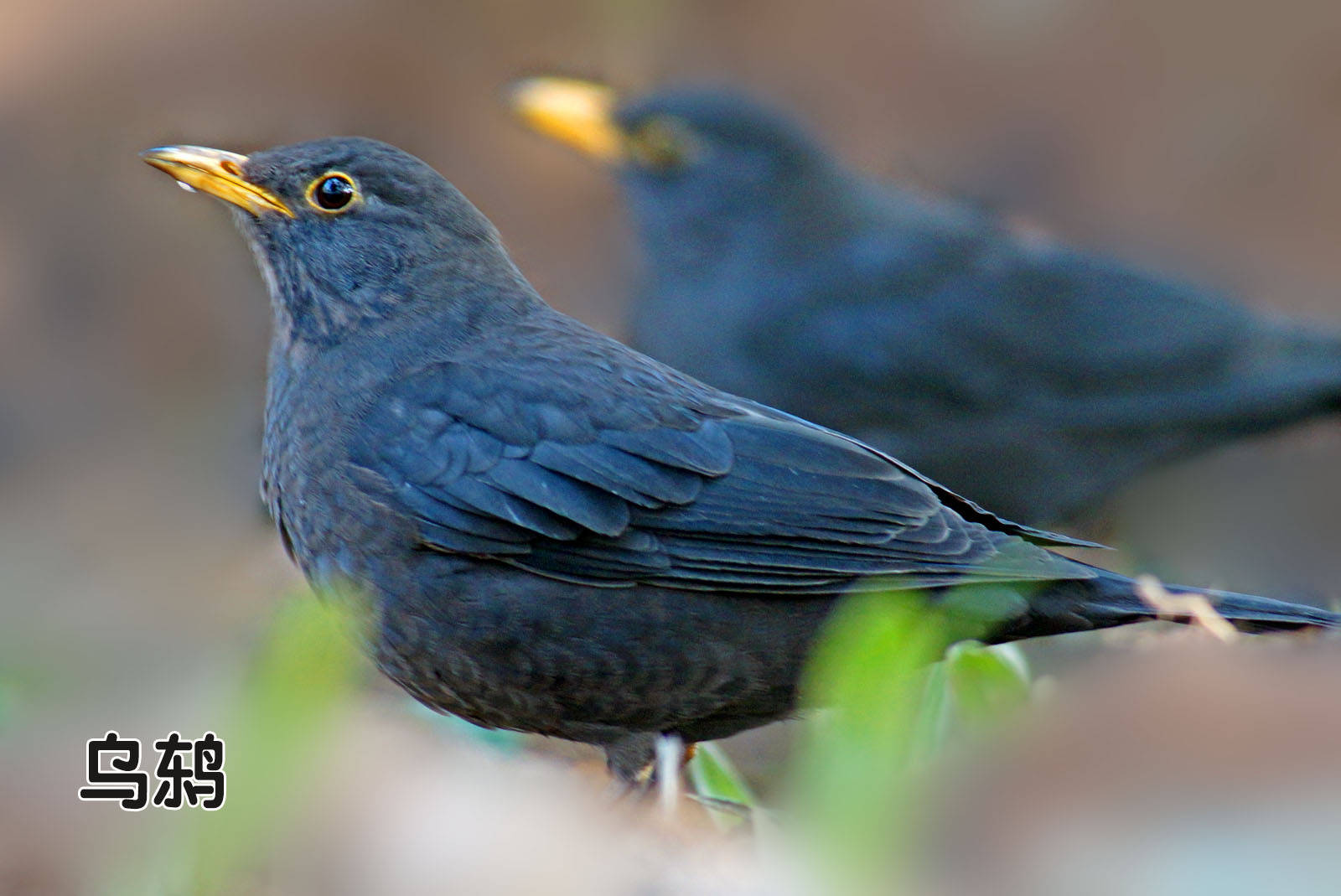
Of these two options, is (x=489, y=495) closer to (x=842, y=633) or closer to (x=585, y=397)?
(x=585, y=397)

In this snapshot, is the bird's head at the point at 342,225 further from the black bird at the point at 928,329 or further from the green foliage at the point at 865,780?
the black bird at the point at 928,329

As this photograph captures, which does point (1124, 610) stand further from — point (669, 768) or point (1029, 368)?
point (1029, 368)

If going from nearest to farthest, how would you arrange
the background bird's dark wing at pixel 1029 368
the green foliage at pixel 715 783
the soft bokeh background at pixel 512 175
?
the green foliage at pixel 715 783 < the background bird's dark wing at pixel 1029 368 < the soft bokeh background at pixel 512 175

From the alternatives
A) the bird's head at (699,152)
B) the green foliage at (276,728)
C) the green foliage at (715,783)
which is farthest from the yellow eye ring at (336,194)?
the bird's head at (699,152)

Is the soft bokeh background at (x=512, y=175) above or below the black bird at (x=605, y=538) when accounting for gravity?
above

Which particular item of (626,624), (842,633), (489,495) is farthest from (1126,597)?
(489,495)

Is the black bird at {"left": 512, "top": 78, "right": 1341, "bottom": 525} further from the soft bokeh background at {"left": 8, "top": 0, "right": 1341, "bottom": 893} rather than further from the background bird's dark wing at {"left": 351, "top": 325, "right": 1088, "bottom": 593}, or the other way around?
the background bird's dark wing at {"left": 351, "top": 325, "right": 1088, "bottom": 593}

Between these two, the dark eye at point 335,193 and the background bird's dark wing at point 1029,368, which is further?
the background bird's dark wing at point 1029,368
